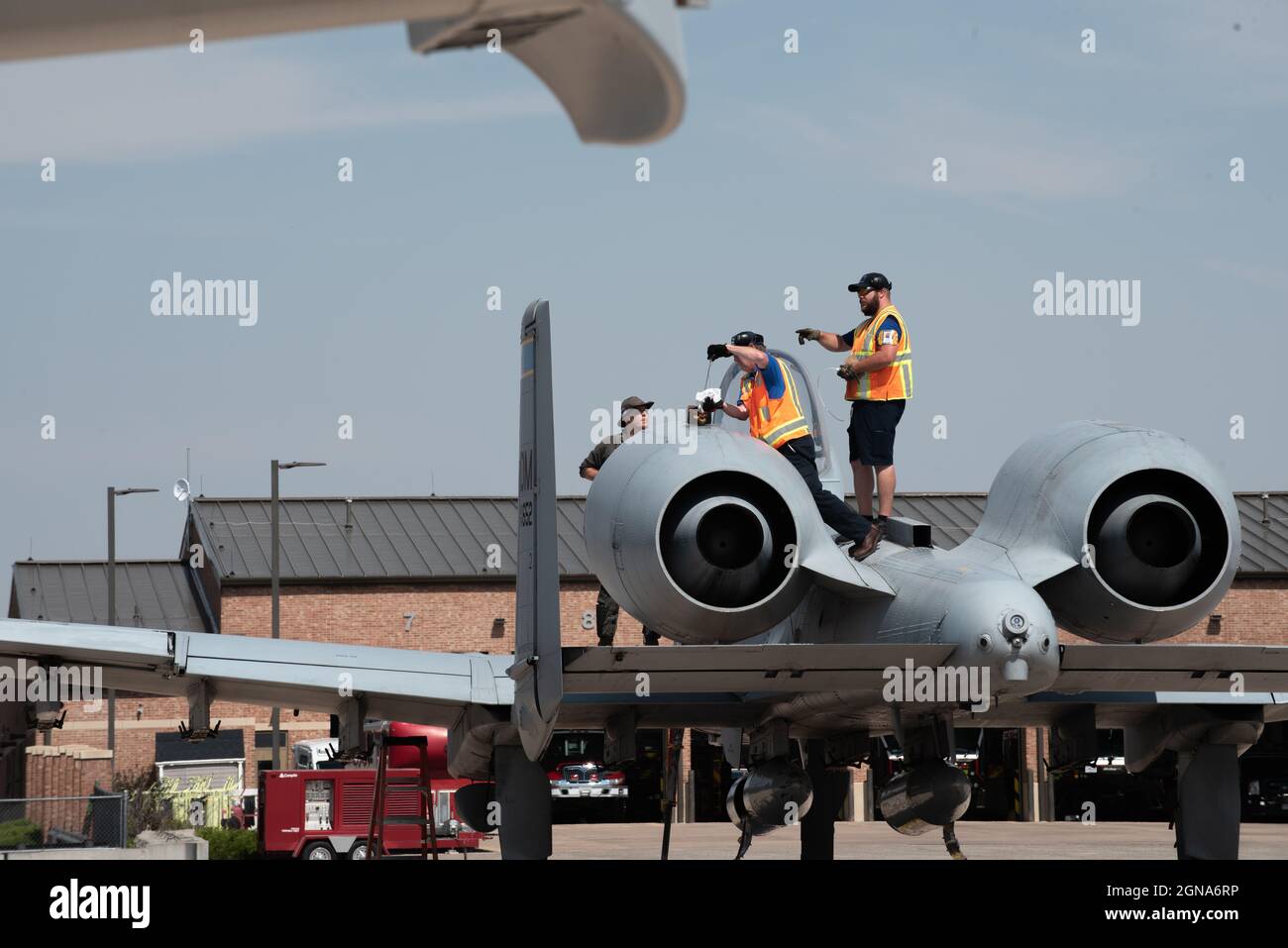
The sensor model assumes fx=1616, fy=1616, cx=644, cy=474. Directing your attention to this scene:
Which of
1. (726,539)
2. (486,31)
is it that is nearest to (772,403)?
(726,539)

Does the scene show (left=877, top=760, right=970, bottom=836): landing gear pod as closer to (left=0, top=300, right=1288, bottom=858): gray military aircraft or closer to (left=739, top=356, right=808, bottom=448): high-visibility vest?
(left=0, top=300, right=1288, bottom=858): gray military aircraft

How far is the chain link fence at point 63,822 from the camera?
2275 centimetres

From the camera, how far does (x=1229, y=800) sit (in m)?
15.1

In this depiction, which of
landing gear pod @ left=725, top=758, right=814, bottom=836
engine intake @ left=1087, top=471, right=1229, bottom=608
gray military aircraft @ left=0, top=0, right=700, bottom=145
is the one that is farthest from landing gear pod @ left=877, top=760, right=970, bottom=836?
gray military aircraft @ left=0, top=0, right=700, bottom=145

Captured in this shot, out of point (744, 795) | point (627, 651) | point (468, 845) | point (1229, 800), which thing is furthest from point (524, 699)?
point (468, 845)

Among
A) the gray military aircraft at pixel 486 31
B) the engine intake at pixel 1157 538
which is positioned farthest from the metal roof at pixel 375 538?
the gray military aircraft at pixel 486 31

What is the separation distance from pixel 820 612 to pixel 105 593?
149 ft

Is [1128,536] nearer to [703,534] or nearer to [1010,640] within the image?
[1010,640]

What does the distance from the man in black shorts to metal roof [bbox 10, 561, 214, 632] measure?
40.8 m

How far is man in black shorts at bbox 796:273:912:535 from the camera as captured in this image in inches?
516

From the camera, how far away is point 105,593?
54.2 metres

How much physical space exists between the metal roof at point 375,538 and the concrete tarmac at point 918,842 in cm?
985
